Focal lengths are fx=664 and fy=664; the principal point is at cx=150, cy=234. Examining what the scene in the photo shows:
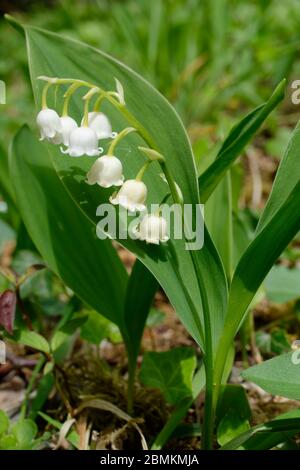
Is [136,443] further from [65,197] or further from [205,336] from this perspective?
[65,197]

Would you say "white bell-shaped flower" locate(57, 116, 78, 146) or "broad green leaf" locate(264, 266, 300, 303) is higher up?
"white bell-shaped flower" locate(57, 116, 78, 146)

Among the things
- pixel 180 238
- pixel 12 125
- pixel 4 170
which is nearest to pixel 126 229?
pixel 180 238

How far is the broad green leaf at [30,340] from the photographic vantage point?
1229 mm

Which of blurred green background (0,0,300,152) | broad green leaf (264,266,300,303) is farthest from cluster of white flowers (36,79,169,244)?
blurred green background (0,0,300,152)

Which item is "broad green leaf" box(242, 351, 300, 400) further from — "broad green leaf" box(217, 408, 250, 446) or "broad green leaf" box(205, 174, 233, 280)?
"broad green leaf" box(205, 174, 233, 280)

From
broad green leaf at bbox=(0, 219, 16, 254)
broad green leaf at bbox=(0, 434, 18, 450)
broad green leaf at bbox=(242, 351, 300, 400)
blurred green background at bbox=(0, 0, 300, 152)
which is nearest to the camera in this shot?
broad green leaf at bbox=(242, 351, 300, 400)

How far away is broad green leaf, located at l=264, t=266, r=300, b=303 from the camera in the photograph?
1.53m

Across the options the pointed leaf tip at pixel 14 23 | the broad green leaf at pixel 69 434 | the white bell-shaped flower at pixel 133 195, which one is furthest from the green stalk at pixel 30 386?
the pointed leaf tip at pixel 14 23

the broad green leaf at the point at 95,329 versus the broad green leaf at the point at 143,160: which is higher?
the broad green leaf at the point at 143,160

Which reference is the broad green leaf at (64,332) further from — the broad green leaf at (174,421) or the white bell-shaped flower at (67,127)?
the white bell-shaped flower at (67,127)

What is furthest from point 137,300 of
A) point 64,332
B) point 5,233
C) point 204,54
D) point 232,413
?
point 204,54

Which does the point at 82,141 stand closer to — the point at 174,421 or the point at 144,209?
the point at 144,209

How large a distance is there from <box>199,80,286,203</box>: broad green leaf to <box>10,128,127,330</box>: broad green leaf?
272 millimetres

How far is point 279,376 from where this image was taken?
100 cm
